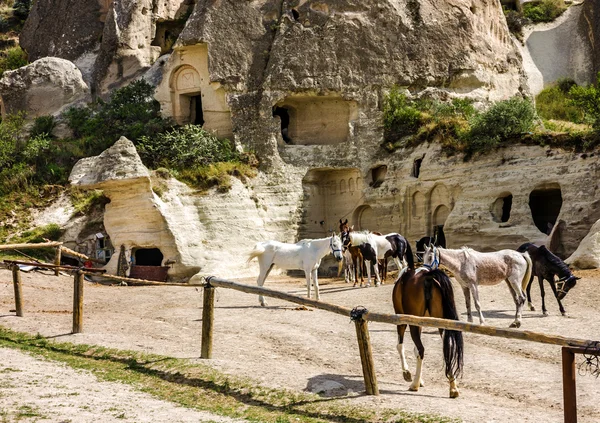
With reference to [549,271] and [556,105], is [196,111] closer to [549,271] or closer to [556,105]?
[556,105]

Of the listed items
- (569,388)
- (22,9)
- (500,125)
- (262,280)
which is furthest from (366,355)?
(22,9)

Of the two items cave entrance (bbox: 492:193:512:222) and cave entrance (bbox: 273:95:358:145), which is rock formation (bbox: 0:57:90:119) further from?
cave entrance (bbox: 492:193:512:222)

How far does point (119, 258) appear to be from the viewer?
3025cm

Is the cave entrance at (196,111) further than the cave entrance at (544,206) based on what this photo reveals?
Yes

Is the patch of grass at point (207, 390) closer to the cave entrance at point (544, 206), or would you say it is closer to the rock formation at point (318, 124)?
the rock formation at point (318, 124)

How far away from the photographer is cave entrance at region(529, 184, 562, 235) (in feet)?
95.2

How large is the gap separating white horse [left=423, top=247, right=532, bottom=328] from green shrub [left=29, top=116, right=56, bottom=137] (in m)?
26.1

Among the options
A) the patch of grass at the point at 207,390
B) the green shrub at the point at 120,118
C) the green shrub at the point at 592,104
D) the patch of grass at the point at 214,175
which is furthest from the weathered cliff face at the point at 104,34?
the patch of grass at the point at 207,390

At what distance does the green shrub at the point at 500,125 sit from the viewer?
28812mm

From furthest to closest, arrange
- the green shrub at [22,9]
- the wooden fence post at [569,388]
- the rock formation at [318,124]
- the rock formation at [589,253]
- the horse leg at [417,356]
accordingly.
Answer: the green shrub at [22,9] → the rock formation at [318,124] → the rock formation at [589,253] → the horse leg at [417,356] → the wooden fence post at [569,388]

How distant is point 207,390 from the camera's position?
478 inches

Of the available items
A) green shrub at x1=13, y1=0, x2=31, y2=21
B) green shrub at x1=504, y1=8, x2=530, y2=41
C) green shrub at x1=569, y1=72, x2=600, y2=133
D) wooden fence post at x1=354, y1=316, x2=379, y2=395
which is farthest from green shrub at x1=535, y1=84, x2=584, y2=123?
green shrub at x1=13, y1=0, x2=31, y2=21

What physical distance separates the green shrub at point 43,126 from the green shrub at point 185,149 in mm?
6500

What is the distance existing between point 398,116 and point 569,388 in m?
25.1
